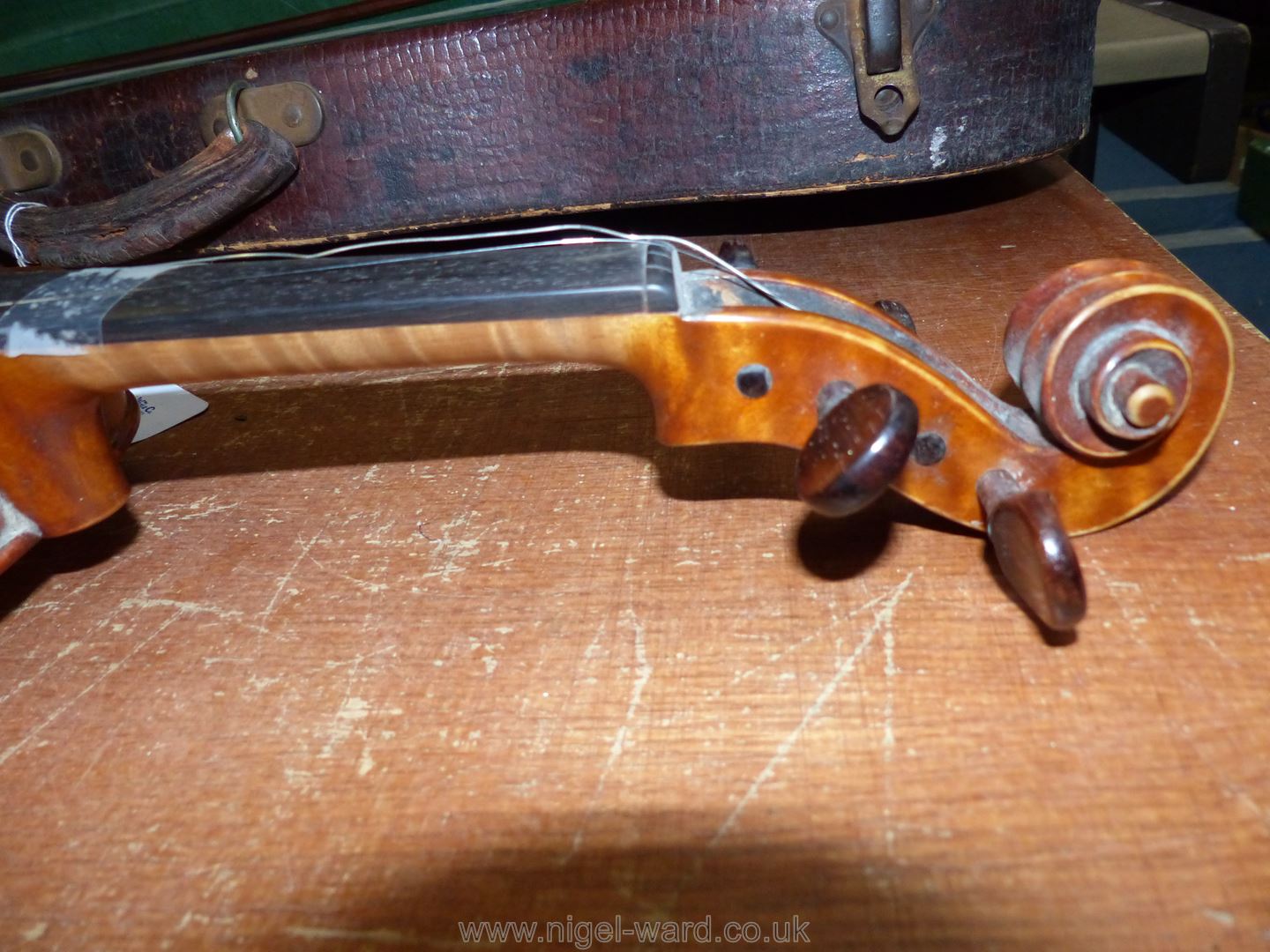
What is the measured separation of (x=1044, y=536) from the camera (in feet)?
1.75

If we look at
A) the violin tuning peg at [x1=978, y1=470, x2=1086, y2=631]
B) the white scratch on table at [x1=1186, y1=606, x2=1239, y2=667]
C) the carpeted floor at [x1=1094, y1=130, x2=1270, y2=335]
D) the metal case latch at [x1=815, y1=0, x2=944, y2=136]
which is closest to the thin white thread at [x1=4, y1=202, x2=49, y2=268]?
the metal case latch at [x1=815, y1=0, x2=944, y2=136]

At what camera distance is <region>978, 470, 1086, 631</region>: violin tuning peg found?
0.53 m

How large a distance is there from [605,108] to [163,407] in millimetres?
561

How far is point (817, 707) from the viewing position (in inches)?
22.9

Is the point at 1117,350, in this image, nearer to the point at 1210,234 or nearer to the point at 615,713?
the point at 615,713

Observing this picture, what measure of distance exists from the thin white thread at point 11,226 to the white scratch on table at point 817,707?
0.93 meters

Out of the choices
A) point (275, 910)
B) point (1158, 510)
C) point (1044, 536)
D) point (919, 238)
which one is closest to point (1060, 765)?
point (1044, 536)

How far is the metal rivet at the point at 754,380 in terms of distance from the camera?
602 mm

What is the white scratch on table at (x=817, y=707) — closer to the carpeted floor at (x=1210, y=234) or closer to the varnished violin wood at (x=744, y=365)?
the varnished violin wood at (x=744, y=365)

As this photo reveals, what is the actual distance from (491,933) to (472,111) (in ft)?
2.79

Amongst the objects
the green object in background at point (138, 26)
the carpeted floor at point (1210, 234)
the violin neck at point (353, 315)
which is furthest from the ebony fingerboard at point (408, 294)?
the carpeted floor at point (1210, 234)

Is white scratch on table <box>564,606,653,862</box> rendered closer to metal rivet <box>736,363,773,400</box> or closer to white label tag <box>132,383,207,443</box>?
metal rivet <box>736,363,773,400</box>

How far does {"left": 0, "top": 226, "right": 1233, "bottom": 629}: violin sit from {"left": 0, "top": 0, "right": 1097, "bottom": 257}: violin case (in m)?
0.43

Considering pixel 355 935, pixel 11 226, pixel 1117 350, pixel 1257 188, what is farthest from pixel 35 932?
pixel 1257 188
